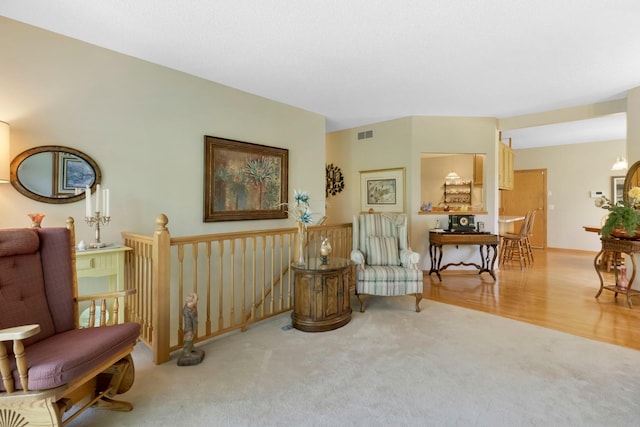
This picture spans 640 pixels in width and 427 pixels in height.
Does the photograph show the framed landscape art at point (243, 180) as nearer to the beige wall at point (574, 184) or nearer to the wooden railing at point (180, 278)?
the wooden railing at point (180, 278)

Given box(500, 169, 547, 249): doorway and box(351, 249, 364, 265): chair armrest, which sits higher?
box(500, 169, 547, 249): doorway

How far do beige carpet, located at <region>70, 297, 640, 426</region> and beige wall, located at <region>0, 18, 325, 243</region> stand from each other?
1.35 meters

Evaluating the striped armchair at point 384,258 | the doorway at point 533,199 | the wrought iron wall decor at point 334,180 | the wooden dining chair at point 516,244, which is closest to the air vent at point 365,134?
the wrought iron wall decor at point 334,180

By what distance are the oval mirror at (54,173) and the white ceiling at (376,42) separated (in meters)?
1.02

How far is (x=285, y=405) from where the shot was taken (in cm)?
183

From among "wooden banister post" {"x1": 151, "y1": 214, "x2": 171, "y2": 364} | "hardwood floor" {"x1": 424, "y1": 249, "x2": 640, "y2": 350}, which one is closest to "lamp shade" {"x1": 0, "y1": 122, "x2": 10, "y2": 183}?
"wooden banister post" {"x1": 151, "y1": 214, "x2": 171, "y2": 364}

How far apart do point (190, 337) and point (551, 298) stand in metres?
4.17

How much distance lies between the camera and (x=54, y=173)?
252 centimetres

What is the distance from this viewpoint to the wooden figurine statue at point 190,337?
2.29 m

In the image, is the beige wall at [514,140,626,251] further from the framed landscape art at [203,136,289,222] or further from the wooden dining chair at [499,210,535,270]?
the framed landscape art at [203,136,289,222]

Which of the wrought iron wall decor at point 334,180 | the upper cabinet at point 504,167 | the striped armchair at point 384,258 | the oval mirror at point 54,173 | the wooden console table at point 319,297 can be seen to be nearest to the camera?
the oval mirror at point 54,173

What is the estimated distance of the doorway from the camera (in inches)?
297

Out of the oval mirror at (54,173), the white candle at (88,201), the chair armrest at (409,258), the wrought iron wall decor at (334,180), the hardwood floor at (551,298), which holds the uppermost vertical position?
the wrought iron wall decor at (334,180)

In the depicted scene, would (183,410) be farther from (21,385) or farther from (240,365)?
(21,385)
